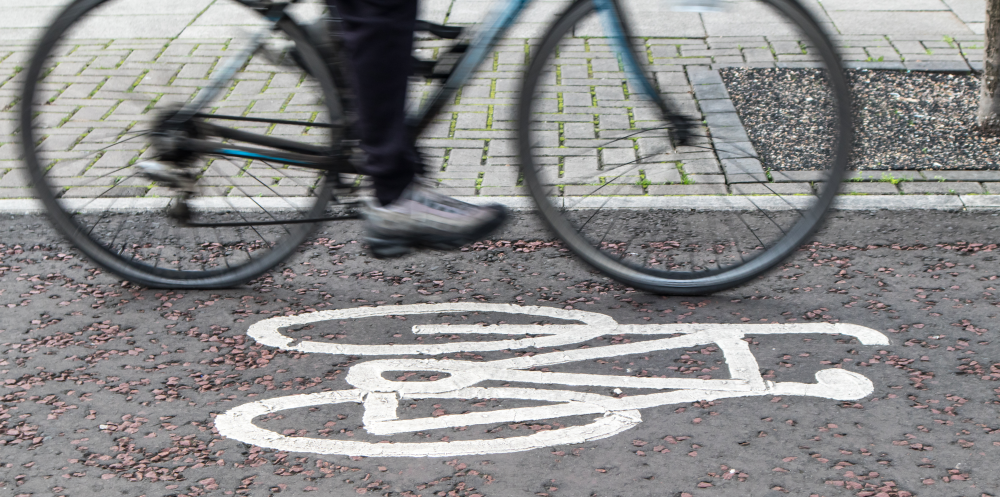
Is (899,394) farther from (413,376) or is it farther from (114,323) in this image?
(114,323)

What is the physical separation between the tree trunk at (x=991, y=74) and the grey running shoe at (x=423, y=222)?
2867mm

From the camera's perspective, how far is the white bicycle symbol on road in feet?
8.96

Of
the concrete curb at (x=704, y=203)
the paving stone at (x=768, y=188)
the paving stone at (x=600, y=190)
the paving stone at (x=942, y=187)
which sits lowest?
the concrete curb at (x=704, y=203)

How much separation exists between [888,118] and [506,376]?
2.96m

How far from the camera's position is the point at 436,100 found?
318 cm

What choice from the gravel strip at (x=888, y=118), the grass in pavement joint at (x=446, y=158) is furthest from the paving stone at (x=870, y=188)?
the grass in pavement joint at (x=446, y=158)

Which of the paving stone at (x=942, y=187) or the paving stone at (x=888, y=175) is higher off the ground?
the paving stone at (x=888, y=175)

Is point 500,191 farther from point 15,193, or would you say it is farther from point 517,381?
point 15,193

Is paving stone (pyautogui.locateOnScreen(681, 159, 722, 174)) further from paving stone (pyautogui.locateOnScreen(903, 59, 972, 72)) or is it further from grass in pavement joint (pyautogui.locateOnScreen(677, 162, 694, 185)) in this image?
paving stone (pyautogui.locateOnScreen(903, 59, 972, 72))

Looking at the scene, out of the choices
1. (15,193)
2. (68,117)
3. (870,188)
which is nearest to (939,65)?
(870,188)

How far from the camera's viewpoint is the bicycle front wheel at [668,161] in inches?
127

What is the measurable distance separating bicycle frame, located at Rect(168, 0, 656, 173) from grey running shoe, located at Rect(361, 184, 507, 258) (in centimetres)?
23

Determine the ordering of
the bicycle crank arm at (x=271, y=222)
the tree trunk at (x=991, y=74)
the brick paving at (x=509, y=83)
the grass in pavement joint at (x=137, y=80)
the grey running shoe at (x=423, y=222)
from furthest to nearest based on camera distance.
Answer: the tree trunk at (x=991, y=74), the grass in pavement joint at (x=137, y=80), the brick paving at (x=509, y=83), the bicycle crank arm at (x=271, y=222), the grey running shoe at (x=423, y=222)

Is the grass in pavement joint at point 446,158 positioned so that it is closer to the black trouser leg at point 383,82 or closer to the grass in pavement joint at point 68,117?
the black trouser leg at point 383,82
